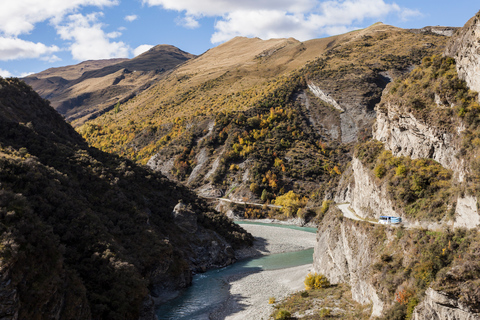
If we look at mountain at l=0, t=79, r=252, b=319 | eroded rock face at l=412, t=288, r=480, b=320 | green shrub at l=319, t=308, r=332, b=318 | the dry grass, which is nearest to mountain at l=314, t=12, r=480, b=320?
eroded rock face at l=412, t=288, r=480, b=320

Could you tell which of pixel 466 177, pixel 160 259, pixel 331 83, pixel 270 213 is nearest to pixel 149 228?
pixel 160 259

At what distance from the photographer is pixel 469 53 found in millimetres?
34844

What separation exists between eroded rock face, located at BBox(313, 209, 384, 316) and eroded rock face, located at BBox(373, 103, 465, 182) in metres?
10.6

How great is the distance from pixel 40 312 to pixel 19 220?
31.2ft

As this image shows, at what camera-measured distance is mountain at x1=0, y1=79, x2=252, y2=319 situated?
112 ft

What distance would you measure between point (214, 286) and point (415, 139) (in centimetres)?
3960

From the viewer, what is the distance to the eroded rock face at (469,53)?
110 feet

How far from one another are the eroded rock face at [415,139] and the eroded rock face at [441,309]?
11.1 metres

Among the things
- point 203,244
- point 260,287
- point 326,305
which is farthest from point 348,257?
point 203,244

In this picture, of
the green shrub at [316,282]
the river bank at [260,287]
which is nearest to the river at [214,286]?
the river bank at [260,287]

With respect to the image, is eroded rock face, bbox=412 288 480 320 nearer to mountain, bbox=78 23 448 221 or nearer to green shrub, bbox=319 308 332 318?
green shrub, bbox=319 308 332 318

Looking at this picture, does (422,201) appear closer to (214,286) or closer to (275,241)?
(214,286)

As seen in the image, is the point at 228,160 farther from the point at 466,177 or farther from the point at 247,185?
the point at 466,177

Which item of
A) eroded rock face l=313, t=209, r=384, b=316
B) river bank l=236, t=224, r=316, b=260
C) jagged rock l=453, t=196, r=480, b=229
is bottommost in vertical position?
river bank l=236, t=224, r=316, b=260
